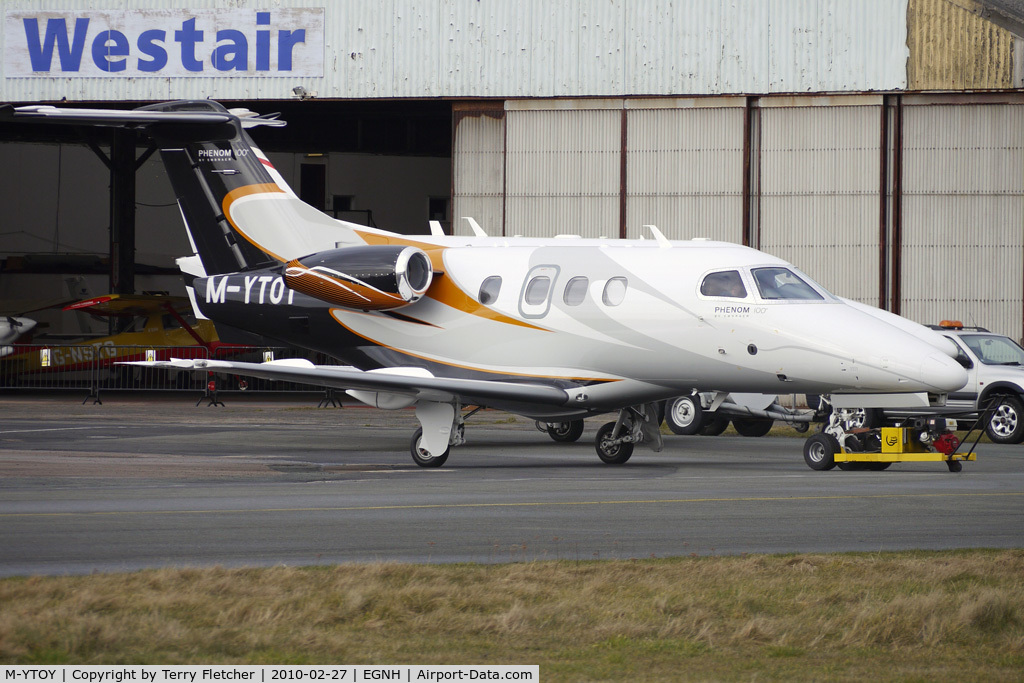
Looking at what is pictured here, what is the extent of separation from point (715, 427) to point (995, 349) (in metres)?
5.65

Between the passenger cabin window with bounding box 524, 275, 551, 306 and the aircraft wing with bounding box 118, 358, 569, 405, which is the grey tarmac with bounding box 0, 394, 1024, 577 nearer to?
the aircraft wing with bounding box 118, 358, 569, 405

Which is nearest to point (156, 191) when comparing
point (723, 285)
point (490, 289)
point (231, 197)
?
point (231, 197)

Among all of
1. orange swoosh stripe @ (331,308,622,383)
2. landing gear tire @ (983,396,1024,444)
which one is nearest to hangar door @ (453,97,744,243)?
landing gear tire @ (983,396,1024,444)

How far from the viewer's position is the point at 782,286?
626 inches

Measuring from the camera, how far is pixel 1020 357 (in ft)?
77.6

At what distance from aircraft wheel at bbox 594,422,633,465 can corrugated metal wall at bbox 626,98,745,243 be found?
14.9 metres

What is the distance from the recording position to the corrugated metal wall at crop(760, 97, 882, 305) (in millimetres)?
30875

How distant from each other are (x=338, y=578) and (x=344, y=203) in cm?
4777

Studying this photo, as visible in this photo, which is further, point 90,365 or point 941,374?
point 90,365

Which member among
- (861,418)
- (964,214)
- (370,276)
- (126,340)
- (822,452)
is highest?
(964,214)

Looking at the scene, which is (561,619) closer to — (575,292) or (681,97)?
(575,292)

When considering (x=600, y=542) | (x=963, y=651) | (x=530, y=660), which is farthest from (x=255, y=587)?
(x=963, y=651)

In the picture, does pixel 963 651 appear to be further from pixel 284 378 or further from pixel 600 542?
pixel 284 378
